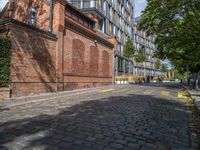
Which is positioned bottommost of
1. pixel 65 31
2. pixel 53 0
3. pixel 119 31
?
pixel 65 31

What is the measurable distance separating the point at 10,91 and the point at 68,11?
14489 mm

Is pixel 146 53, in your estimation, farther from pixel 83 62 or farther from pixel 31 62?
pixel 31 62

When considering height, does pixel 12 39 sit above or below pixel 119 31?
below

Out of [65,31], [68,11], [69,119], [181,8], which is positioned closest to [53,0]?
[65,31]

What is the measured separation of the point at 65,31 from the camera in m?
17.8

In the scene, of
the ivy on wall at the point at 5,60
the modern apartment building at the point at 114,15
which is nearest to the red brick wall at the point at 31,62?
the ivy on wall at the point at 5,60

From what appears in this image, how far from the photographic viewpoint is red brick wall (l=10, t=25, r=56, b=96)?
1248 centimetres

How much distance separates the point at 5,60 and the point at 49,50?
428 cm

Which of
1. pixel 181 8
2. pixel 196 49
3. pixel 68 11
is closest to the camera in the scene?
pixel 181 8

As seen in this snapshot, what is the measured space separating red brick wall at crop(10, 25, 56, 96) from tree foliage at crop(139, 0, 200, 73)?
970cm

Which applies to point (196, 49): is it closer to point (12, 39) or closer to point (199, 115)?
point (199, 115)

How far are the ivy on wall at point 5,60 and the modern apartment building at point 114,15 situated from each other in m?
21.8

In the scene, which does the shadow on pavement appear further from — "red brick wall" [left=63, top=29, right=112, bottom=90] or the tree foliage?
"red brick wall" [left=63, top=29, right=112, bottom=90]

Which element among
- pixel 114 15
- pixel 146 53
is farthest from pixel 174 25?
pixel 146 53
